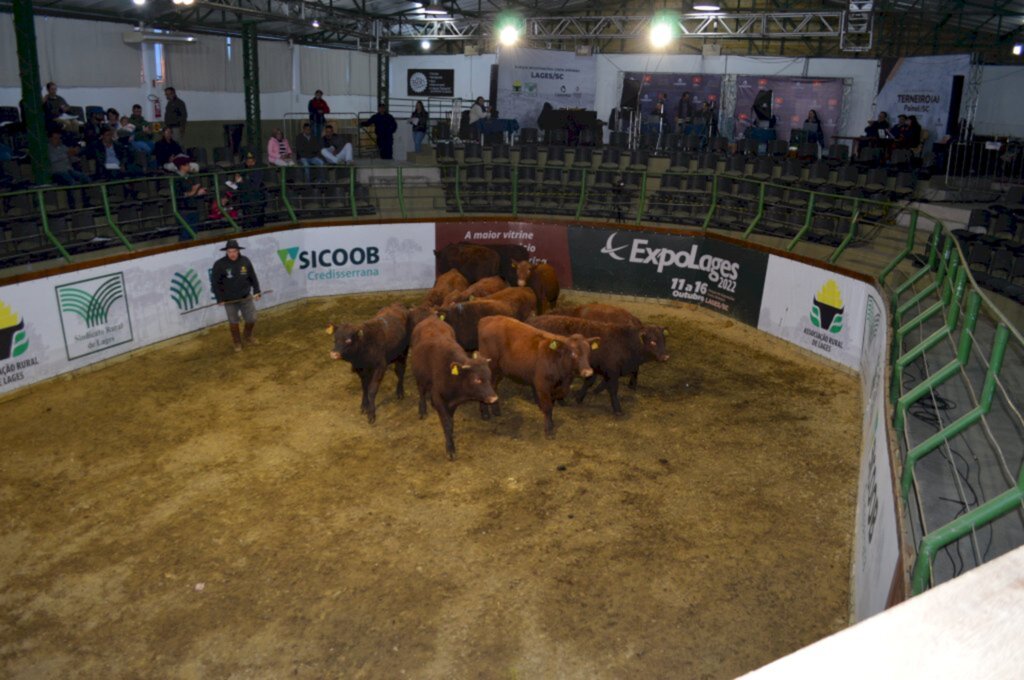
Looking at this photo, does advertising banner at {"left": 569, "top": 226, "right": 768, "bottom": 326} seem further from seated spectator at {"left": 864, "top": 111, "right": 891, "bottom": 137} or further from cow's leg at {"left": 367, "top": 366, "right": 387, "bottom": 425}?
seated spectator at {"left": 864, "top": 111, "right": 891, "bottom": 137}

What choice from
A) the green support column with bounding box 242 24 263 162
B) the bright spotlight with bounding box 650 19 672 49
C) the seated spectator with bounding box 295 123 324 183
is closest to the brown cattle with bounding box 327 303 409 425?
the seated spectator with bounding box 295 123 324 183

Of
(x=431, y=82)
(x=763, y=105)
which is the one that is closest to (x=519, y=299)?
(x=763, y=105)

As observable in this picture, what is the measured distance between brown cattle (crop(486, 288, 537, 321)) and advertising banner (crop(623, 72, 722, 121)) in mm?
14747

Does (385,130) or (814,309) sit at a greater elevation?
(385,130)

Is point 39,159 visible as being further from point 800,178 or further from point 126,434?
point 800,178

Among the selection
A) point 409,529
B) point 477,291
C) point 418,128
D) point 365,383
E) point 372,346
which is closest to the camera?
point 409,529

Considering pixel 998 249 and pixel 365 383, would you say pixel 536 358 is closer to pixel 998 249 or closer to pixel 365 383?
pixel 365 383

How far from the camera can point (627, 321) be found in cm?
1145

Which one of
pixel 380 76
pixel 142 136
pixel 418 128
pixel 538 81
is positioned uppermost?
pixel 380 76

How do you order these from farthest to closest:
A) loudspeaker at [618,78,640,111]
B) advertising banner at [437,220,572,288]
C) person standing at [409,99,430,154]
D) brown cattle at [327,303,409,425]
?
loudspeaker at [618,78,640,111], person standing at [409,99,430,154], advertising banner at [437,220,572,288], brown cattle at [327,303,409,425]

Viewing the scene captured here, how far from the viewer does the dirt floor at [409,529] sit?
6.07 metres

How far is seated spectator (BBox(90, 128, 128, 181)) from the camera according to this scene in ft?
50.3

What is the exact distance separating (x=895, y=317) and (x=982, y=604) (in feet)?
26.3

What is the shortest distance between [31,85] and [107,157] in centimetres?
283
